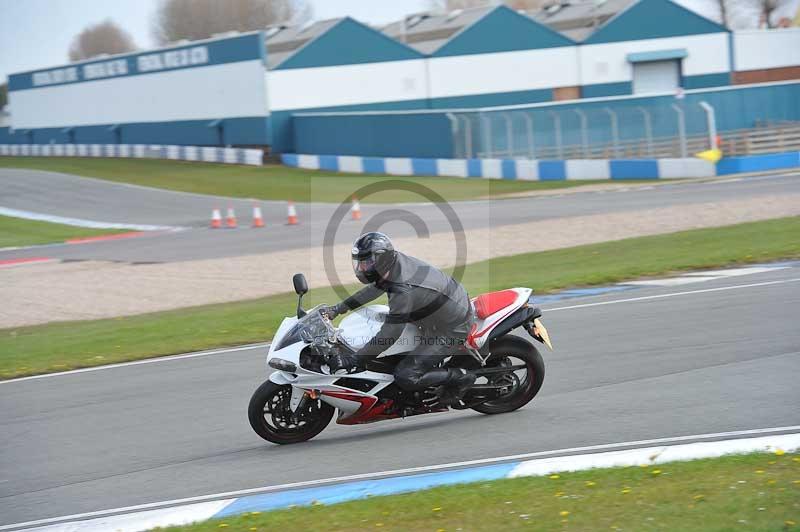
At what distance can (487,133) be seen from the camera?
38.2m

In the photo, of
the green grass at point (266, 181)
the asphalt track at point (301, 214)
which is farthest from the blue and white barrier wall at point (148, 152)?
the asphalt track at point (301, 214)

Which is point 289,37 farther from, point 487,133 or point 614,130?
point 614,130

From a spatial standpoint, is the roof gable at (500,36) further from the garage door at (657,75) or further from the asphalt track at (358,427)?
the asphalt track at (358,427)

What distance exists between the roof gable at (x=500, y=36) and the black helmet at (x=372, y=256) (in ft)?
152

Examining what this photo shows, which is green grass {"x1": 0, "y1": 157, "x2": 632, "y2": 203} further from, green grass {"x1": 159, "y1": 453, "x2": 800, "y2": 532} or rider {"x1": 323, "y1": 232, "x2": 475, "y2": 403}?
green grass {"x1": 159, "y1": 453, "x2": 800, "y2": 532}

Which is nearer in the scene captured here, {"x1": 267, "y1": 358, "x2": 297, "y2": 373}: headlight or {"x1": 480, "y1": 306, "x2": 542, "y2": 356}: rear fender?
{"x1": 267, "y1": 358, "x2": 297, "y2": 373}: headlight

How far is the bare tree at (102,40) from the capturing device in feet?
478

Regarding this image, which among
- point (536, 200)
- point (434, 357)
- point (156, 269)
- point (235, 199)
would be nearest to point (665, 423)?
point (434, 357)

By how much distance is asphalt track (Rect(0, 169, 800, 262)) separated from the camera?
937 inches

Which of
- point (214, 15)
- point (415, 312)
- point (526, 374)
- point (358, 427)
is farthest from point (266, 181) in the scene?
point (214, 15)

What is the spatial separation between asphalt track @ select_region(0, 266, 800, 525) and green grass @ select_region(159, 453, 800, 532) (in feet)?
2.95

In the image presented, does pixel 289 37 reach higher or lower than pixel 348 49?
higher

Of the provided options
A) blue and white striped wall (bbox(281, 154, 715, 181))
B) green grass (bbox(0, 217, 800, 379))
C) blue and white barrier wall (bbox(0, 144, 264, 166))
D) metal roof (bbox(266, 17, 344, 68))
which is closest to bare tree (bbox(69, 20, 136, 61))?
blue and white barrier wall (bbox(0, 144, 264, 166))

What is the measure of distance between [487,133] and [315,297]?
79.7 feet
